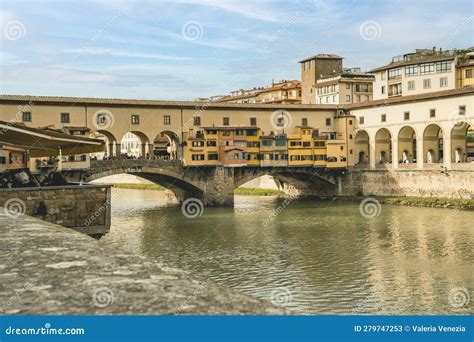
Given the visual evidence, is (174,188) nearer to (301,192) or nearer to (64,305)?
(301,192)

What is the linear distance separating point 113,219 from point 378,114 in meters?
25.9

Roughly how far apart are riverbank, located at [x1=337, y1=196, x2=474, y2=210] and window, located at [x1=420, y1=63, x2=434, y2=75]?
1681 cm

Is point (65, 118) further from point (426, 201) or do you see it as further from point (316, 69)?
point (316, 69)

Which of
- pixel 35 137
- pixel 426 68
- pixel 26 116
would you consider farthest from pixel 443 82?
pixel 35 137

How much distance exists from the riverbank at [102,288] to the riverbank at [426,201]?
38.4 m

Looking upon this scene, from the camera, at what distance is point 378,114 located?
5259 centimetres

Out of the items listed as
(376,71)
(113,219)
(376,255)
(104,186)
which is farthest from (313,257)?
(376,71)

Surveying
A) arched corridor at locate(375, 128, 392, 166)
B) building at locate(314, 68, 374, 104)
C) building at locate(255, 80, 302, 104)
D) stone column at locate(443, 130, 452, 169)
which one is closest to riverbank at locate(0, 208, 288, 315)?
stone column at locate(443, 130, 452, 169)

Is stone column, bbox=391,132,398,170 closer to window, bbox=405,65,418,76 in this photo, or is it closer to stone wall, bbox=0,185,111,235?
window, bbox=405,65,418,76

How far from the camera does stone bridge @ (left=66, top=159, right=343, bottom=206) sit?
146 feet

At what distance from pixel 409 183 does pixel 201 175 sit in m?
16.5

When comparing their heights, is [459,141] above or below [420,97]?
below

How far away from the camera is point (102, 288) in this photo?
4.13 meters

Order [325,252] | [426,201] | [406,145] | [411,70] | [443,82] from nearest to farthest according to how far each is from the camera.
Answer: [325,252], [426,201], [406,145], [443,82], [411,70]
